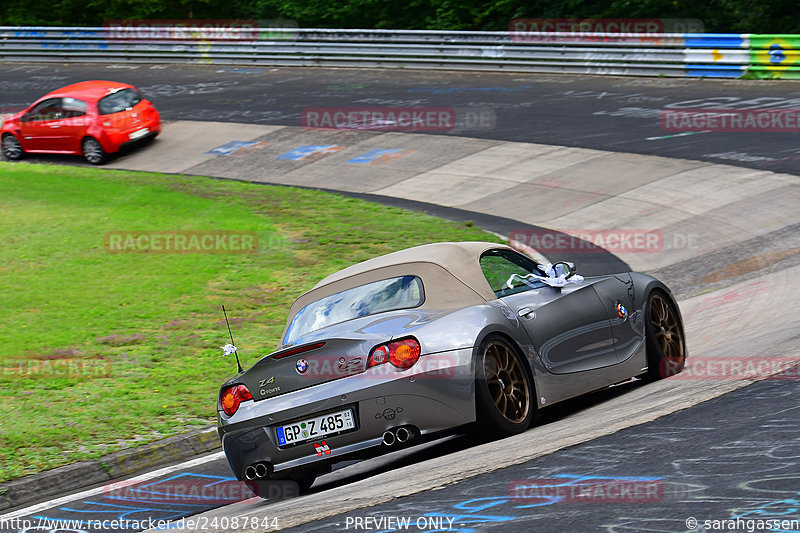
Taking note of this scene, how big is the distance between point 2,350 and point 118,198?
29.6 ft

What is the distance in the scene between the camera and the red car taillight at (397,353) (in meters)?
5.98

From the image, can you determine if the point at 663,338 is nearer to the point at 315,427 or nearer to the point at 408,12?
the point at 315,427

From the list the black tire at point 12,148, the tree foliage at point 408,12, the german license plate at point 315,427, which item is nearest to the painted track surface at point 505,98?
the black tire at point 12,148

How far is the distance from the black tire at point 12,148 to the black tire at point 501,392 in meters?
21.6

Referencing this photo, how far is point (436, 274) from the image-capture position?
6.68 m

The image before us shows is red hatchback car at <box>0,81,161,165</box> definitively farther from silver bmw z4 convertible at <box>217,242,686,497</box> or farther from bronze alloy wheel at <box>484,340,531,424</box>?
bronze alloy wheel at <box>484,340,531,424</box>

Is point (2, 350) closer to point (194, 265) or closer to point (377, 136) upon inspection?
point (194, 265)

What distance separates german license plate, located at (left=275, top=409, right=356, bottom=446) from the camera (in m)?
5.95

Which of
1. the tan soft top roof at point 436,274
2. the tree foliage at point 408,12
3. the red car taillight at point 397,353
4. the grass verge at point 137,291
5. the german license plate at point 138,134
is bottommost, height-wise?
the grass verge at point 137,291

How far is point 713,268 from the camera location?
504 inches

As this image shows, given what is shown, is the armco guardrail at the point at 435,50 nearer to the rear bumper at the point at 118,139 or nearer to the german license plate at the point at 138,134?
the german license plate at the point at 138,134

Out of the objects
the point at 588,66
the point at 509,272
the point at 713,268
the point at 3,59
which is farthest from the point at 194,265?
the point at 3,59

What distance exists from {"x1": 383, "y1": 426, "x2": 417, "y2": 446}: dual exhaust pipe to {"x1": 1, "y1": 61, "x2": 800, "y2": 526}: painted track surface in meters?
0.19

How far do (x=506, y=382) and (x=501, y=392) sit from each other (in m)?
0.10
